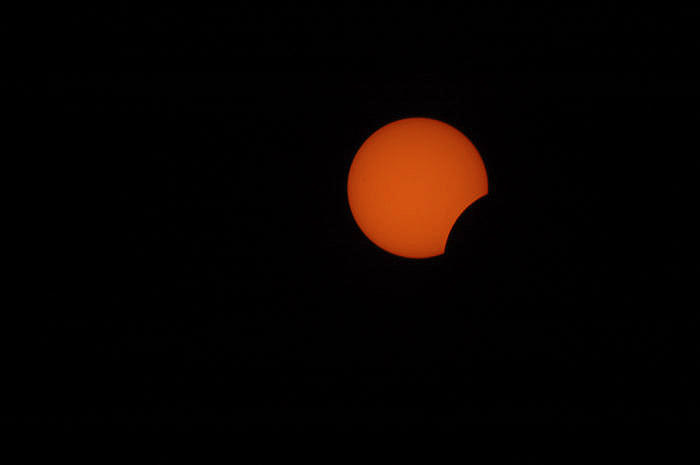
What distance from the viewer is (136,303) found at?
170cm

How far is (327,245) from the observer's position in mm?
1626

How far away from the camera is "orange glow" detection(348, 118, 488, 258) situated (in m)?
1.24

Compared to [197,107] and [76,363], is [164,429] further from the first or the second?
[197,107]

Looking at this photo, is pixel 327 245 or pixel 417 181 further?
pixel 327 245

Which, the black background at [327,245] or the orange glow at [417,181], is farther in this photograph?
the black background at [327,245]

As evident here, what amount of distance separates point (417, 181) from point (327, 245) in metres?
0.56

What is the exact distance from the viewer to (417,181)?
1.23 meters

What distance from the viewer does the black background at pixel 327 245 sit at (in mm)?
1500

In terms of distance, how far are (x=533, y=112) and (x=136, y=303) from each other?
1.95m

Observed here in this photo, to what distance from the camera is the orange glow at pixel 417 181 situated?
1.24m

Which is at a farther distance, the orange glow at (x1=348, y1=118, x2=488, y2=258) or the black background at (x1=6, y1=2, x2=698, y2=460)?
the black background at (x1=6, y1=2, x2=698, y2=460)

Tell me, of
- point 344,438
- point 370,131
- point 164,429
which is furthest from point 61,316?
point 370,131

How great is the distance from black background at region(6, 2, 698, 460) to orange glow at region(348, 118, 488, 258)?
0.18 metres

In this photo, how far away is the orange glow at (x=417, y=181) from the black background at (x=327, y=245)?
177mm
